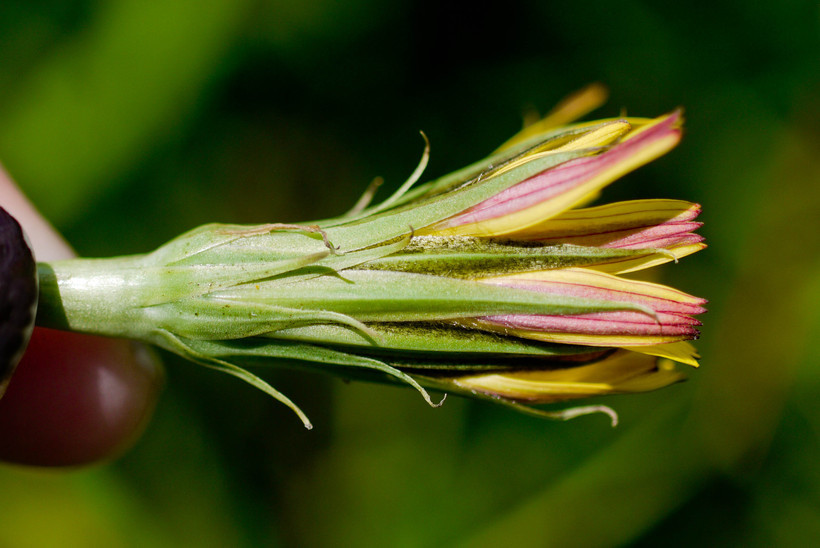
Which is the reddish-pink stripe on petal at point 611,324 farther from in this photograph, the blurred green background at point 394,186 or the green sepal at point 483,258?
the blurred green background at point 394,186

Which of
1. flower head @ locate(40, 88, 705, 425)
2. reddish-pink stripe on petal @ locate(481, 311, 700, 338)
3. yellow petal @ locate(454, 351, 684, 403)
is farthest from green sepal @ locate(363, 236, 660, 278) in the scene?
yellow petal @ locate(454, 351, 684, 403)

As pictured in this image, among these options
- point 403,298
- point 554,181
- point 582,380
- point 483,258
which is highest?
point 554,181

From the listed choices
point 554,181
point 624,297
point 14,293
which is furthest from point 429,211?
point 14,293

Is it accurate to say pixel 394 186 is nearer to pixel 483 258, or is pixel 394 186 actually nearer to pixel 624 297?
pixel 483 258

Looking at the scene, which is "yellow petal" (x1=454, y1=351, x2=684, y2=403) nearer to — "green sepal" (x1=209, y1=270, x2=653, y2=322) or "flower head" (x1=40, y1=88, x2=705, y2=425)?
"flower head" (x1=40, y1=88, x2=705, y2=425)

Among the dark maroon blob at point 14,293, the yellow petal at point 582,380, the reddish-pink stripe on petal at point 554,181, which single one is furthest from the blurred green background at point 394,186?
the reddish-pink stripe on petal at point 554,181
